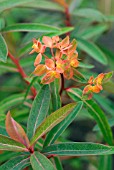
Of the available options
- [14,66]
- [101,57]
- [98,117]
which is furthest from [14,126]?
[101,57]

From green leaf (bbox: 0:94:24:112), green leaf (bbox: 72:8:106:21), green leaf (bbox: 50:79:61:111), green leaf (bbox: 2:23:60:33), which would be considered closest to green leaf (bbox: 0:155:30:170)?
green leaf (bbox: 50:79:61:111)

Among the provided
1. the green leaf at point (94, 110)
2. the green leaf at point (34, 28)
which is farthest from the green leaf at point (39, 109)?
the green leaf at point (34, 28)

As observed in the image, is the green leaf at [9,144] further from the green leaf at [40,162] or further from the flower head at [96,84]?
the flower head at [96,84]

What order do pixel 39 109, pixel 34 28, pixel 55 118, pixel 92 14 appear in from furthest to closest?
pixel 92 14, pixel 34 28, pixel 39 109, pixel 55 118

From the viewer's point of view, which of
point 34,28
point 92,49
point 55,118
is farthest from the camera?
point 92,49

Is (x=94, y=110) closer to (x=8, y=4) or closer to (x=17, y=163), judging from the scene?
(x=17, y=163)

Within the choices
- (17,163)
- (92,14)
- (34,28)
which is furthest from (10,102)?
(92,14)

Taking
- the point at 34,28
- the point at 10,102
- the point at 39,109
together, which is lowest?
the point at 10,102

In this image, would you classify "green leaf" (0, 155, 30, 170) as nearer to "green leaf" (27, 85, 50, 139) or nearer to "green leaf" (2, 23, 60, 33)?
"green leaf" (27, 85, 50, 139)
